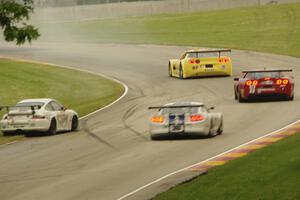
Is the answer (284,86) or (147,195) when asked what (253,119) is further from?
(147,195)

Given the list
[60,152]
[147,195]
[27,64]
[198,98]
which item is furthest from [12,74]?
[147,195]

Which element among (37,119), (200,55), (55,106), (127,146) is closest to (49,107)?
(55,106)

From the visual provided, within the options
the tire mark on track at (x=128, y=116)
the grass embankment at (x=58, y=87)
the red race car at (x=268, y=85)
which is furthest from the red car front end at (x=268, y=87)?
the grass embankment at (x=58, y=87)

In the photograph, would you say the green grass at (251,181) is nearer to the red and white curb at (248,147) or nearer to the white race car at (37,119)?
the red and white curb at (248,147)

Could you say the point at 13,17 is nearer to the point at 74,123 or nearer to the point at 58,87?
the point at 74,123

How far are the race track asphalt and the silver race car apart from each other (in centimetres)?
30

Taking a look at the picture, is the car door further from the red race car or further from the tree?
the red race car

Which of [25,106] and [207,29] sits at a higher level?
[25,106]

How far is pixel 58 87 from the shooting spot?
47969 millimetres

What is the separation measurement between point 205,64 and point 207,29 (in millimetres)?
27784

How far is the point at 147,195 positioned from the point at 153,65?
38.8 metres

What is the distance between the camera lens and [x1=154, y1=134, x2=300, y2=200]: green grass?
14602mm

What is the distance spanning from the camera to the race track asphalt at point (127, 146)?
64.8 ft

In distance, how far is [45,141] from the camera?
29.1m
